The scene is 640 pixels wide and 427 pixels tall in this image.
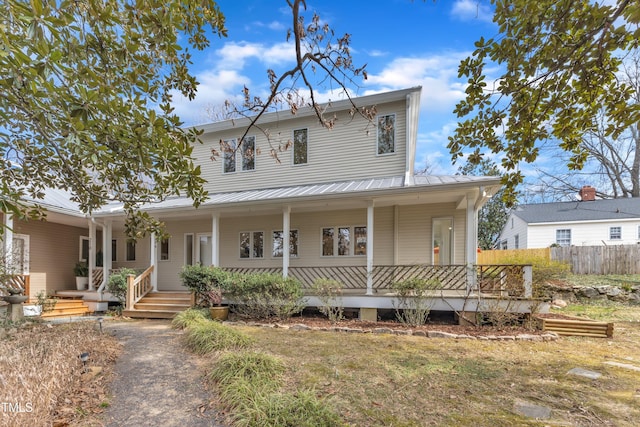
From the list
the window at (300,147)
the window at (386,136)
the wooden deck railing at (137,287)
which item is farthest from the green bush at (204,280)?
the window at (386,136)

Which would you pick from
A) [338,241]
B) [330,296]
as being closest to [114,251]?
[338,241]

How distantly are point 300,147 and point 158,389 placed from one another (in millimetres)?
9501

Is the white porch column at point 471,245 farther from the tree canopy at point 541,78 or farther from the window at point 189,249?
the window at point 189,249

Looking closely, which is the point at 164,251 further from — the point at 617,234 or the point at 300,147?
the point at 617,234

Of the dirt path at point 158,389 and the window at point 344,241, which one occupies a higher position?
the window at point 344,241

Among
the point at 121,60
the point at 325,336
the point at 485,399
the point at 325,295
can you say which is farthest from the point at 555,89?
the point at 325,295

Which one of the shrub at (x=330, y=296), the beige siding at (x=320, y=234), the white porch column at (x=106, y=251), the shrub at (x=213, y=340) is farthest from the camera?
the white porch column at (x=106, y=251)

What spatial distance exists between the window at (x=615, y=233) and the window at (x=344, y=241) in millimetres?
18877

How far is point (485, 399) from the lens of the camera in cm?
417

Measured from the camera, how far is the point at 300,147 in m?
12.7

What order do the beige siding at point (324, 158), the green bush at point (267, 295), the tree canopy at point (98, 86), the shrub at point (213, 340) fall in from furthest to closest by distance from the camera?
the beige siding at point (324, 158)
the green bush at point (267, 295)
the shrub at point (213, 340)
the tree canopy at point (98, 86)

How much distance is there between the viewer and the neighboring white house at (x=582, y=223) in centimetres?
2086

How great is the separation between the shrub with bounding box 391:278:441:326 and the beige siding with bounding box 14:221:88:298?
1229 centimetres

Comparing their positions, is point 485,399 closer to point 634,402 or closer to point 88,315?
point 634,402
